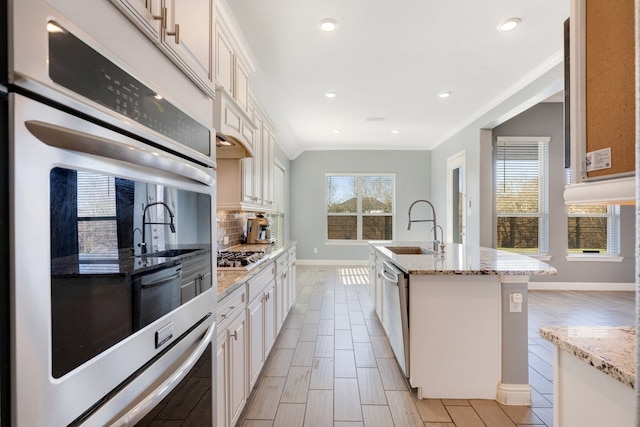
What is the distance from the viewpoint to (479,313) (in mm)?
2156

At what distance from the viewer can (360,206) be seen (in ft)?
26.1

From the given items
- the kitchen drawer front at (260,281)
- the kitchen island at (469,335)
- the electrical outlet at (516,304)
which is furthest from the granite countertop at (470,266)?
the kitchen drawer front at (260,281)

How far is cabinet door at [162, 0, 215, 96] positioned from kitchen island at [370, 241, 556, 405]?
5.43 feet

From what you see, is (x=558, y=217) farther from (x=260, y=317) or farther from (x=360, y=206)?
(x=260, y=317)

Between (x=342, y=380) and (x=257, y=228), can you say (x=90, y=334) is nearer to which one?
(x=342, y=380)

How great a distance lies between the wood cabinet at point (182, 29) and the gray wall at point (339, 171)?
259 inches

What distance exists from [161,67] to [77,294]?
25.2 inches

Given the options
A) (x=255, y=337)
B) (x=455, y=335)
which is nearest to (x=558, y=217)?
(x=455, y=335)

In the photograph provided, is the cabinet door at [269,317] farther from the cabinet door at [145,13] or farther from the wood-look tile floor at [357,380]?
the cabinet door at [145,13]

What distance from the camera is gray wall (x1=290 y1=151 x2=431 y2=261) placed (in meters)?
7.81

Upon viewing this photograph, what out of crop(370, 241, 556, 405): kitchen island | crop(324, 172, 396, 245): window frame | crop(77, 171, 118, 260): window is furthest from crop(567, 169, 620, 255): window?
crop(77, 171, 118, 260): window

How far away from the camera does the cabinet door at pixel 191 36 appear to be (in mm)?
945

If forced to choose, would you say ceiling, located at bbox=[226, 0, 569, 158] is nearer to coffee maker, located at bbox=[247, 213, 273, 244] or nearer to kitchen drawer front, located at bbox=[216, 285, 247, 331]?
coffee maker, located at bbox=[247, 213, 273, 244]

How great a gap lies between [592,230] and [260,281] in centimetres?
586
